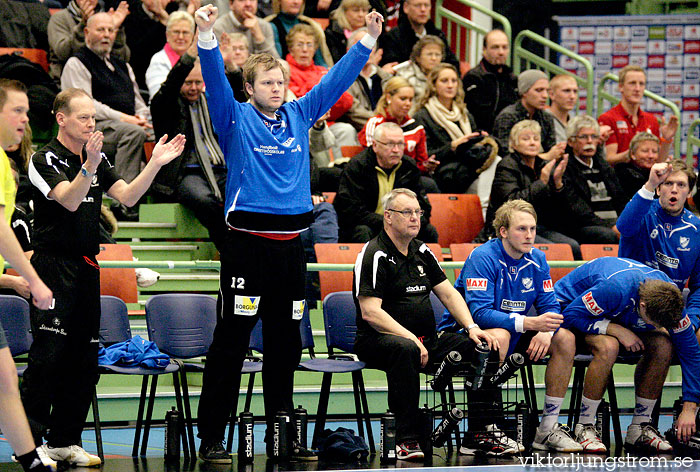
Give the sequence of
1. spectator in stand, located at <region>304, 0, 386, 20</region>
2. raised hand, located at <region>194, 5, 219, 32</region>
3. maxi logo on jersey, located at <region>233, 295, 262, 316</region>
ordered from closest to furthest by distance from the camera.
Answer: raised hand, located at <region>194, 5, 219, 32</region>
maxi logo on jersey, located at <region>233, 295, 262, 316</region>
spectator in stand, located at <region>304, 0, 386, 20</region>

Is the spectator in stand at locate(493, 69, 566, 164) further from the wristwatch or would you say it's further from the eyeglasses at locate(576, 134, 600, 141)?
the wristwatch

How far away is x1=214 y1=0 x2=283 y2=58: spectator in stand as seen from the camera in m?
8.75

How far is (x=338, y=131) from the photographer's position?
891cm

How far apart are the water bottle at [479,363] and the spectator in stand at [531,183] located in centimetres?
233

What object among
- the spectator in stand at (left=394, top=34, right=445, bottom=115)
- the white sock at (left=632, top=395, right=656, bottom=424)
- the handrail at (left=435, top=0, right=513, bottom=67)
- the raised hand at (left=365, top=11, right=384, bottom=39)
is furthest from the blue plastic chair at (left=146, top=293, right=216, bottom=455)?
the handrail at (left=435, top=0, right=513, bottom=67)

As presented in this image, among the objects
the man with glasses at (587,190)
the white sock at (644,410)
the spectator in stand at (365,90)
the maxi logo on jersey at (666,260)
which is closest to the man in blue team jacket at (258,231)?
the white sock at (644,410)

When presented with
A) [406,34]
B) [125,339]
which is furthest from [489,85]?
[125,339]

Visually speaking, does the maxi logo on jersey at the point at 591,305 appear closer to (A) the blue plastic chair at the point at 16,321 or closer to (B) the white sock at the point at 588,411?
(B) the white sock at the point at 588,411

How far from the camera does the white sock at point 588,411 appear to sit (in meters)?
5.73

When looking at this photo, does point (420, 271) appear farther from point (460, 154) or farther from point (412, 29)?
point (412, 29)

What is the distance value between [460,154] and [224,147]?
374 centimetres

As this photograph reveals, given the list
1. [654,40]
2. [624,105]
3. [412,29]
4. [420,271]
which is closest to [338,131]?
[412,29]

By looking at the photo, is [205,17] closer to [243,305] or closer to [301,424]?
[243,305]

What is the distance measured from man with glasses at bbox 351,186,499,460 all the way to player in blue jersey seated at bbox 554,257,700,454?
689 mm
